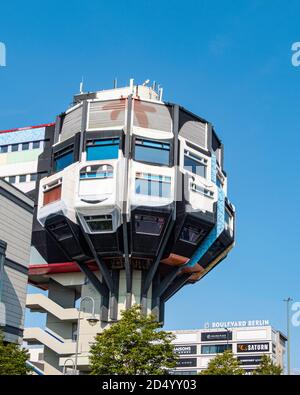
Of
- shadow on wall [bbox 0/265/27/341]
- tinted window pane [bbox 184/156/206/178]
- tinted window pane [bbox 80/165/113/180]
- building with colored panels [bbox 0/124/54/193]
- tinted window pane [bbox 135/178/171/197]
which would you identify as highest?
building with colored panels [bbox 0/124/54/193]

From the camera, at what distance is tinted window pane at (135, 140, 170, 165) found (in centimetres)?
9244

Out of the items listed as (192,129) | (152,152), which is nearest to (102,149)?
(152,152)

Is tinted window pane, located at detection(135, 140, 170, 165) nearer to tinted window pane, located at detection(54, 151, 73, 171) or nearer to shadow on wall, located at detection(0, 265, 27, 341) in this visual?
tinted window pane, located at detection(54, 151, 73, 171)

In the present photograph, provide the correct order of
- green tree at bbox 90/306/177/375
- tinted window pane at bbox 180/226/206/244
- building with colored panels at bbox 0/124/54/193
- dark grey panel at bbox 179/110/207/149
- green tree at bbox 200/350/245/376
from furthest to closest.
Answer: building with colored panels at bbox 0/124/54/193
dark grey panel at bbox 179/110/207/149
tinted window pane at bbox 180/226/206/244
green tree at bbox 200/350/245/376
green tree at bbox 90/306/177/375

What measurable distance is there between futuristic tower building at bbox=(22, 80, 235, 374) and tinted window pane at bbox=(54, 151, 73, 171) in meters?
0.15

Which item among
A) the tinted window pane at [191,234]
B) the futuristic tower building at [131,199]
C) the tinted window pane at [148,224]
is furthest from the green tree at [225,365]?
the tinted window pane at [148,224]

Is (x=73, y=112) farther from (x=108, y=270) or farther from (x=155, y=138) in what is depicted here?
(x=108, y=270)

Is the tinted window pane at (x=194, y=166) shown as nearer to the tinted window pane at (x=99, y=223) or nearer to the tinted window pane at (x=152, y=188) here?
the tinted window pane at (x=152, y=188)

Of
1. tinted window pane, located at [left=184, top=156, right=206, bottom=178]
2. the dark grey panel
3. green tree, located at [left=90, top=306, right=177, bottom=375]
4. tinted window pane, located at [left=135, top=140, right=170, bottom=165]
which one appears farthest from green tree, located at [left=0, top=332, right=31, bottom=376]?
the dark grey panel

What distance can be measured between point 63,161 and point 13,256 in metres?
35.5

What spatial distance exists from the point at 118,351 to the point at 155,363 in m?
3.15

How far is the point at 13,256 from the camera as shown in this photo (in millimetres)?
62844

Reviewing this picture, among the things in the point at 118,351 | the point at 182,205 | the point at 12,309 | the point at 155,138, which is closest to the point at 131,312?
the point at 118,351
